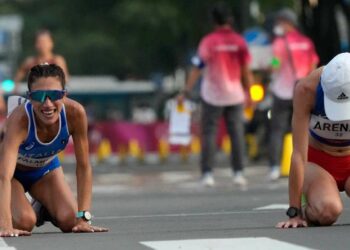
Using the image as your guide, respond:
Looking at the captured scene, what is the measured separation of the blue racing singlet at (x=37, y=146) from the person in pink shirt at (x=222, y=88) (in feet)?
24.3

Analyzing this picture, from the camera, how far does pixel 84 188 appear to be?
454 inches

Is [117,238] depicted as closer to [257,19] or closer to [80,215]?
[80,215]

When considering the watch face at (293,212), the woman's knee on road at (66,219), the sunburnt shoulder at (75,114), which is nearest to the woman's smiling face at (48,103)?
the sunburnt shoulder at (75,114)

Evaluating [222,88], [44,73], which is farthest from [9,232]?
[222,88]

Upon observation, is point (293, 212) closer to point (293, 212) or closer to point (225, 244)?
point (293, 212)

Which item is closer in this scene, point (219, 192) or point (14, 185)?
point (14, 185)

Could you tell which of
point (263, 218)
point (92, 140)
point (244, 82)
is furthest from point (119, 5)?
point (263, 218)

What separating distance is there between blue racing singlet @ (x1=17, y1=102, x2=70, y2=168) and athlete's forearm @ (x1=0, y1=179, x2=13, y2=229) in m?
0.51

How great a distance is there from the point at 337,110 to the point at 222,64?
8.58 metres

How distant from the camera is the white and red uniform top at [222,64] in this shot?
19344 mm

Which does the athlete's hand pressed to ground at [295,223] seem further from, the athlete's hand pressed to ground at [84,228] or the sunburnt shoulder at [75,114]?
the sunburnt shoulder at [75,114]

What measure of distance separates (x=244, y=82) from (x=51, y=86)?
871 centimetres

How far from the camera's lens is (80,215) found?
1140cm

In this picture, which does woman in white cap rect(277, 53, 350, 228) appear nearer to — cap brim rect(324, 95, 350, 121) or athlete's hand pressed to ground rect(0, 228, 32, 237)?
cap brim rect(324, 95, 350, 121)
